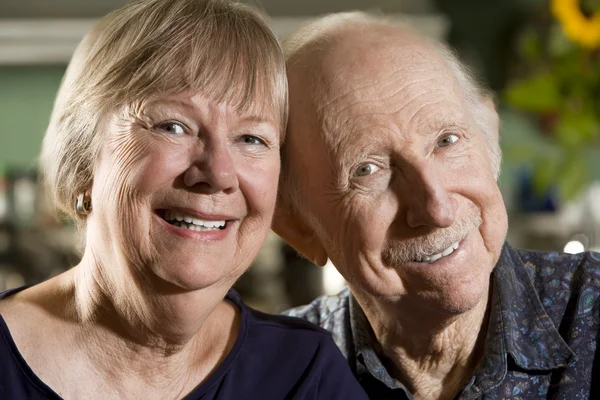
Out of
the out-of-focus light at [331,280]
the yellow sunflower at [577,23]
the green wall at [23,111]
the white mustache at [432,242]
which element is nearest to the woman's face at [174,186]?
the white mustache at [432,242]

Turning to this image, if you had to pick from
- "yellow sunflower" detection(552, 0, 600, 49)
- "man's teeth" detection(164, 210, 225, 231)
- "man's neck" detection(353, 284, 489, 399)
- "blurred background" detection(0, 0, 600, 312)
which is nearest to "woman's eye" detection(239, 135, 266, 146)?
"man's teeth" detection(164, 210, 225, 231)

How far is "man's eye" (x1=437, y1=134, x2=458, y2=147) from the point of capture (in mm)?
1420

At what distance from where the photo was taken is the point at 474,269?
4.59 ft

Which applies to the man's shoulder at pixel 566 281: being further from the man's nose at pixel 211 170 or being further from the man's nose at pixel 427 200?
the man's nose at pixel 211 170

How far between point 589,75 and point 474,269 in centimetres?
107

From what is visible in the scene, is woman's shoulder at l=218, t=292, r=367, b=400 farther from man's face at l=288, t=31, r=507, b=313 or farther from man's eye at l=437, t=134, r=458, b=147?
man's eye at l=437, t=134, r=458, b=147

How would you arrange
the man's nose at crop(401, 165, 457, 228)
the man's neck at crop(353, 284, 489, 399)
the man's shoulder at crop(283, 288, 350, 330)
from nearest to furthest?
1. the man's nose at crop(401, 165, 457, 228)
2. the man's neck at crop(353, 284, 489, 399)
3. the man's shoulder at crop(283, 288, 350, 330)

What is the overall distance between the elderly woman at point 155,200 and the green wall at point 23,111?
2888mm

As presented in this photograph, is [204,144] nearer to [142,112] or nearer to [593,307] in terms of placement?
[142,112]

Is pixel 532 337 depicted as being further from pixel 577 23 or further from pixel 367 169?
pixel 577 23

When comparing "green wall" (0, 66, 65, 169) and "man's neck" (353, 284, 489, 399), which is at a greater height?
"man's neck" (353, 284, 489, 399)

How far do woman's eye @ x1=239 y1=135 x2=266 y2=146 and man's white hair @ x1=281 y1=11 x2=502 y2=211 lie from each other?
0.21 meters

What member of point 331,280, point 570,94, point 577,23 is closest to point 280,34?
point 331,280

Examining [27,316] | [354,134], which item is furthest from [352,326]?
[27,316]
